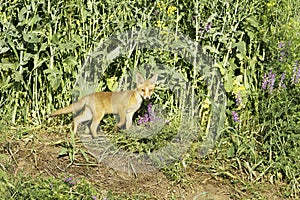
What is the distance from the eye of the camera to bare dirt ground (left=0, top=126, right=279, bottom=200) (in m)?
4.30

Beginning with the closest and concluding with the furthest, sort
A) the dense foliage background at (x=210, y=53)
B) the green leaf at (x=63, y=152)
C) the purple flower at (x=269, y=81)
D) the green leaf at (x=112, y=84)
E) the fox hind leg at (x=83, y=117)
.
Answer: the green leaf at (x=63, y=152)
the dense foliage background at (x=210, y=53)
the purple flower at (x=269, y=81)
the fox hind leg at (x=83, y=117)
the green leaf at (x=112, y=84)

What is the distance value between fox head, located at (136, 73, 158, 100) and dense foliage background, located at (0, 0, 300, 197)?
277 millimetres

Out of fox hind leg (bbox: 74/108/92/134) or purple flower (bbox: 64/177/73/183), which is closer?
purple flower (bbox: 64/177/73/183)

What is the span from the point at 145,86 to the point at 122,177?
2.79 ft

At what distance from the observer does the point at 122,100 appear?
193 inches

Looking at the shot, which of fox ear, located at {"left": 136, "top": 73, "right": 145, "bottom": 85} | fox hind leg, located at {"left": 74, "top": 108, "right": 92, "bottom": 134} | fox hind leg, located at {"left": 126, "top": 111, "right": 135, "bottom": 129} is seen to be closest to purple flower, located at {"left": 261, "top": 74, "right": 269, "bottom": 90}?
fox ear, located at {"left": 136, "top": 73, "right": 145, "bottom": 85}

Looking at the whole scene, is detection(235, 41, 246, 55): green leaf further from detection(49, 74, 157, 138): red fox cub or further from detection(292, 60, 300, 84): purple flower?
detection(49, 74, 157, 138): red fox cub

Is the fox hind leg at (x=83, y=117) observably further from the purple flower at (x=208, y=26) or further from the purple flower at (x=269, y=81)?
the purple flower at (x=269, y=81)

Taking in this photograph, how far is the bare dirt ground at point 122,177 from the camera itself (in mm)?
4297

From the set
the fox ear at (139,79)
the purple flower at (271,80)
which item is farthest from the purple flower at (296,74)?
the fox ear at (139,79)

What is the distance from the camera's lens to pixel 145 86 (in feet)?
15.8

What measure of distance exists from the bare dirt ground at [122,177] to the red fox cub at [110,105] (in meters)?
0.42

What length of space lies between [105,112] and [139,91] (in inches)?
14.6

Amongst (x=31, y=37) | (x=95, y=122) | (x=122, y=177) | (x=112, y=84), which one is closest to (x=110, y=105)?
(x=95, y=122)
